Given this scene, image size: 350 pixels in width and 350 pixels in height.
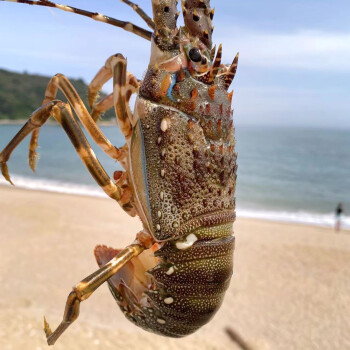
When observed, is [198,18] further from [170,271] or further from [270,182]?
[270,182]

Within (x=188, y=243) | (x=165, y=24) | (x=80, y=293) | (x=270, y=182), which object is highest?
(x=165, y=24)

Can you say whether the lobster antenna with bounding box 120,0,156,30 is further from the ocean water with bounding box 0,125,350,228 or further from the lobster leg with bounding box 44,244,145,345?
the ocean water with bounding box 0,125,350,228

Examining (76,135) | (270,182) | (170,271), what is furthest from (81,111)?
(270,182)

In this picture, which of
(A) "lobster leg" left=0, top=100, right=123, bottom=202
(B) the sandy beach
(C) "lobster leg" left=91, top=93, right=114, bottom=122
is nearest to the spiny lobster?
(A) "lobster leg" left=0, top=100, right=123, bottom=202

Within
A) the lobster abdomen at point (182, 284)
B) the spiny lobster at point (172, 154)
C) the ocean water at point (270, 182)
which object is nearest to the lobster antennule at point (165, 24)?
the spiny lobster at point (172, 154)

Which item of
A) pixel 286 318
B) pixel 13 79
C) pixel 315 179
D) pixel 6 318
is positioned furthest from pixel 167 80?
pixel 315 179

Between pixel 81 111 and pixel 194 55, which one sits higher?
pixel 194 55

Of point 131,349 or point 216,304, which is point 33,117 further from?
point 131,349
